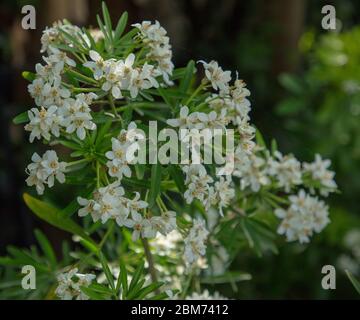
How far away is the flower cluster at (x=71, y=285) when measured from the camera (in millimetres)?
1083

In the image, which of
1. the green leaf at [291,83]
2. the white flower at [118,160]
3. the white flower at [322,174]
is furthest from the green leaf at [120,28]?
the green leaf at [291,83]

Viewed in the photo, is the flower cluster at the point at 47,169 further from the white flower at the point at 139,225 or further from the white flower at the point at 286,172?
the white flower at the point at 286,172

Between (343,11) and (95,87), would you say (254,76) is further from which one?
(95,87)

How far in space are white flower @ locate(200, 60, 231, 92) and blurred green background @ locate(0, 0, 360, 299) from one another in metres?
0.96

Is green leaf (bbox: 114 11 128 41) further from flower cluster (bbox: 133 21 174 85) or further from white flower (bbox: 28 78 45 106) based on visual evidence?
white flower (bbox: 28 78 45 106)

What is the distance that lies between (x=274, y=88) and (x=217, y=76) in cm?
235

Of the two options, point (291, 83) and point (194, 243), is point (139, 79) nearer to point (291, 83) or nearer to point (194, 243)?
point (194, 243)

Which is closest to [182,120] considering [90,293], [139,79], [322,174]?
[139,79]

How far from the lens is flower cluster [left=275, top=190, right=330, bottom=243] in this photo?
51.8 inches

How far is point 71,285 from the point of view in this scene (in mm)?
1089

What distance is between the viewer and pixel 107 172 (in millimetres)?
1120

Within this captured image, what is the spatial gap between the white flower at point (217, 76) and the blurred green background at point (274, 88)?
37.6 inches
